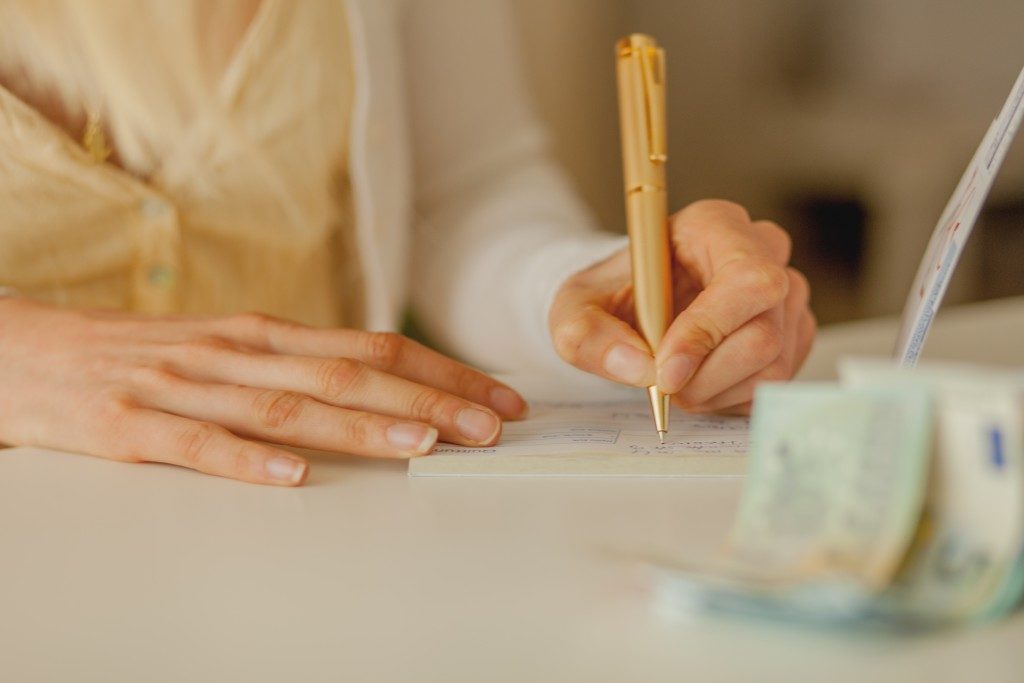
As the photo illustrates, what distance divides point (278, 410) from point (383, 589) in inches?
10.8

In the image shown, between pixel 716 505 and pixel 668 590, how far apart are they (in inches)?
6.5

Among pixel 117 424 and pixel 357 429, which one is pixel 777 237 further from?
pixel 117 424

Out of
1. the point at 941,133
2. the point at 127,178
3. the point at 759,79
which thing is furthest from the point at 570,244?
the point at 941,133

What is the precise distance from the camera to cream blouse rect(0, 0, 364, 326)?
1.05 m

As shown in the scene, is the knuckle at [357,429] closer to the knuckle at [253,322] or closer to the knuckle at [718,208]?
the knuckle at [253,322]

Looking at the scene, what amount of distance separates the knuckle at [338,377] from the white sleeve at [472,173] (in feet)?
1.48

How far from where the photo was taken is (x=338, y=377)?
72cm

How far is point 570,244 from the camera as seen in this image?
1.00m

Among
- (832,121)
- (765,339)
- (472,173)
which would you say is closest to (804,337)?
(765,339)

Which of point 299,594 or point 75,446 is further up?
point 75,446

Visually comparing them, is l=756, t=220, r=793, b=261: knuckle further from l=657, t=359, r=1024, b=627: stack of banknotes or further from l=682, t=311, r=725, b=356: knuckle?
l=657, t=359, r=1024, b=627: stack of banknotes

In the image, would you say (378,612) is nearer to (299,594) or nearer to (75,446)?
(299,594)

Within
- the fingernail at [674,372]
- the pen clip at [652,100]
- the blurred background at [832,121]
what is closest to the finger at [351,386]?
the fingernail at [674,372]

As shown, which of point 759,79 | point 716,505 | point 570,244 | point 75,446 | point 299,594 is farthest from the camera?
point 759,79
